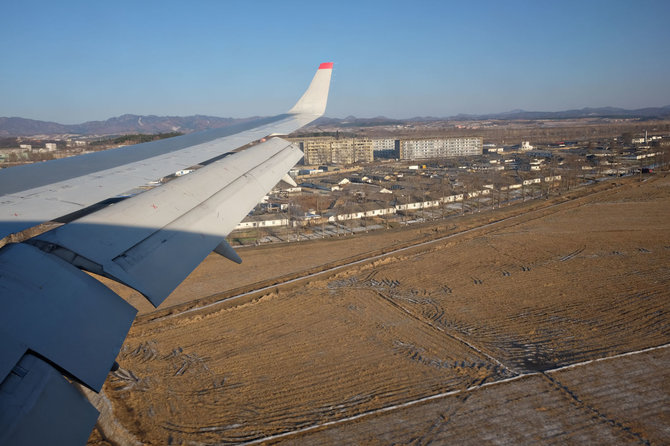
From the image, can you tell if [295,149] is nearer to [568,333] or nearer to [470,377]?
[470,377]

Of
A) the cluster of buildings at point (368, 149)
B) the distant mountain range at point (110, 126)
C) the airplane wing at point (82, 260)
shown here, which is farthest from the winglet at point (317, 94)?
the distant mountain range at point (110, 126)

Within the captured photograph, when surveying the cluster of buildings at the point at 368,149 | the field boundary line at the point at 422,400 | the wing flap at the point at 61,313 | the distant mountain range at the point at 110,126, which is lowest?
the field boundary line at the point at 422,400

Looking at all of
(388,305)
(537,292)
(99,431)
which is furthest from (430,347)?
(99,431)

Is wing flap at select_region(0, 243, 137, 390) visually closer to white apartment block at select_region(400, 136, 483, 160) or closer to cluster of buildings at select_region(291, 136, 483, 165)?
cluster of buildings at select_region(291, 136, 483, 165)

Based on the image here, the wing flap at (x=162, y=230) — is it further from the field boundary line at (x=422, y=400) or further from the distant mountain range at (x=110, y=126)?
the distant mountain range at (x=110, y=126)

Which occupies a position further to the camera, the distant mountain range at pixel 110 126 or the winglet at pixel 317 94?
the distant mountain range at pixel 110 126

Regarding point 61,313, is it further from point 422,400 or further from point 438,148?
point 438,148

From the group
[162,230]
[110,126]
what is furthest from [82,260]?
[110,126]
